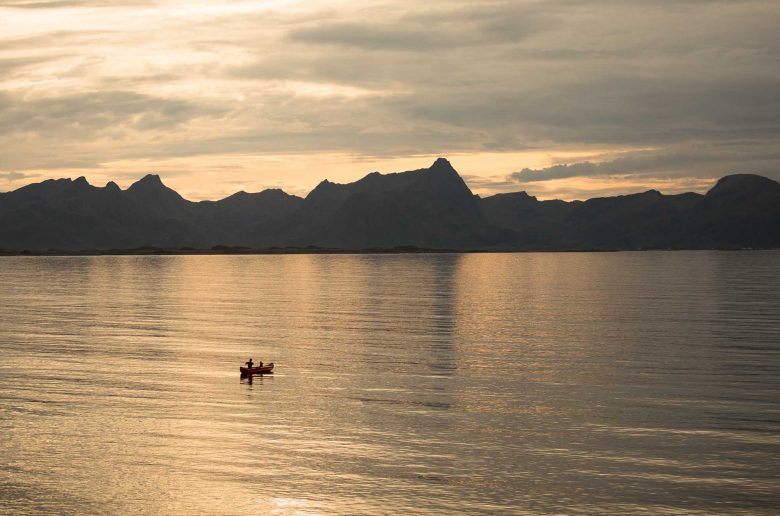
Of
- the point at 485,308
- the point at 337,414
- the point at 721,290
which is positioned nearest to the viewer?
the point at 337,414

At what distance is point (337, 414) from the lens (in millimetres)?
40906

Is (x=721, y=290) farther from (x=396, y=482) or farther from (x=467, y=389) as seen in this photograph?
(x=396, y=482)

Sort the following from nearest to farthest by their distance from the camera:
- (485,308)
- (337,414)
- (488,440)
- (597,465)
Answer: (597,465), (488,440), (337,414), (485,308)

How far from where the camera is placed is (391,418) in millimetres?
39906

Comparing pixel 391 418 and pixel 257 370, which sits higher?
pixel 257 370

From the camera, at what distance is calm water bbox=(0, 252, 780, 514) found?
94.2ft

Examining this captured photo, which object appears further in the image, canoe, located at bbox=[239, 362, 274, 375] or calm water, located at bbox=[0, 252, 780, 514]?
canoe, located at bbox=[239, 362, 274, 375]

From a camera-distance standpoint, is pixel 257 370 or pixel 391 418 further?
pixel 257 370

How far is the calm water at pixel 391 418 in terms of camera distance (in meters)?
28.7

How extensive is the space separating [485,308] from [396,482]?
81.7m

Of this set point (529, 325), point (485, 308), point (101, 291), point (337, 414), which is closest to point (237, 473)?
point (337, 414)

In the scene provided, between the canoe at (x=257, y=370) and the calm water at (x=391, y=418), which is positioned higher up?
the canoe at (x=257, y=370)

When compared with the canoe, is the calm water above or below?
below

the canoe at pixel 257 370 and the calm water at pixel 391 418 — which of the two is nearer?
the calm water at pixel 391 418
